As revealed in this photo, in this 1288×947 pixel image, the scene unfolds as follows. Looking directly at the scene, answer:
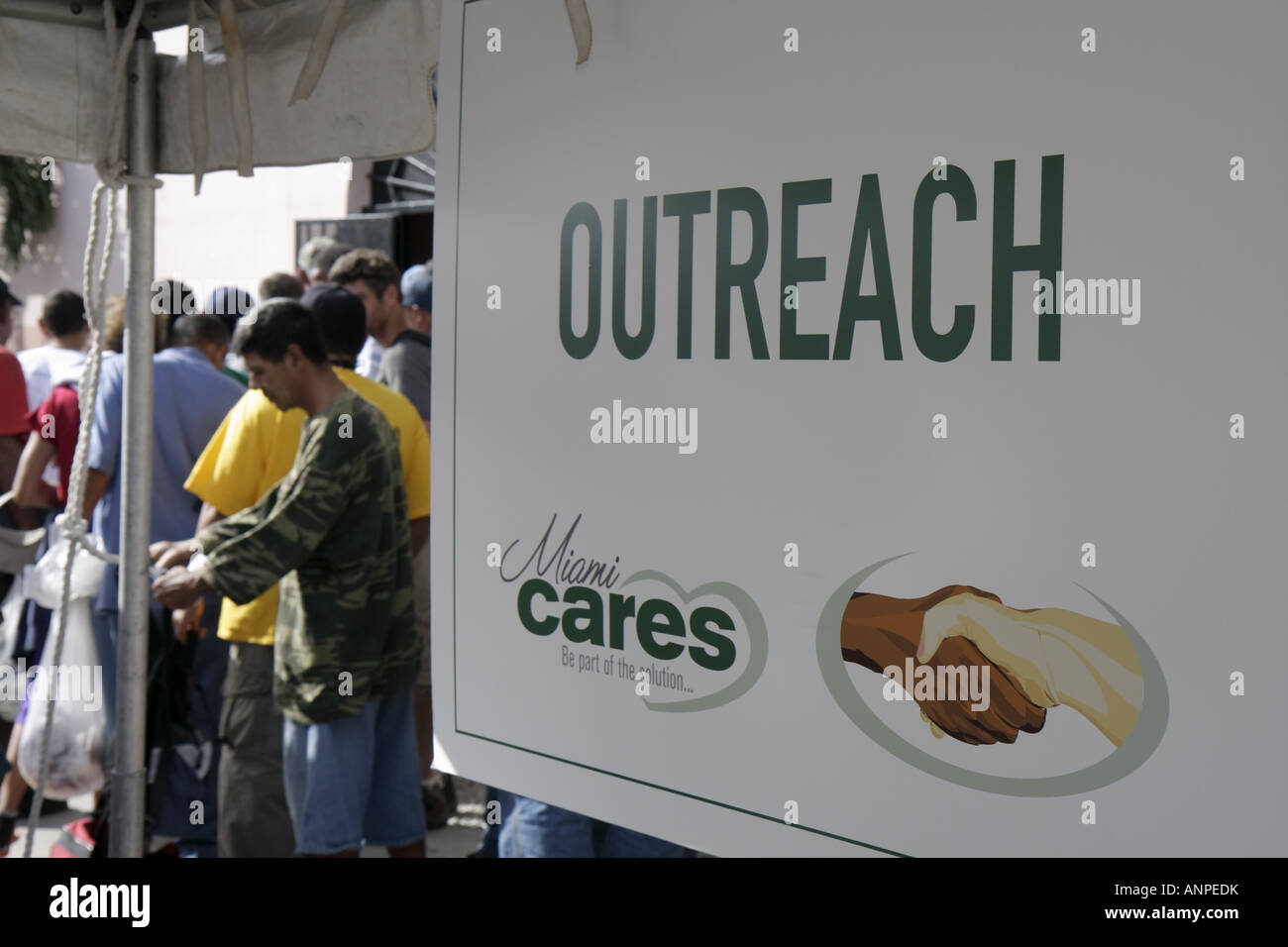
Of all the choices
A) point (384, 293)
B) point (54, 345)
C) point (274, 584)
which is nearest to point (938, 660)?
point (274, 584)

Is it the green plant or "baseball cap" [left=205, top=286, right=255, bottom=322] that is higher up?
the green plant

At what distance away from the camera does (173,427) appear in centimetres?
386

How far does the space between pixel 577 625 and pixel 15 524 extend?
3.17 m

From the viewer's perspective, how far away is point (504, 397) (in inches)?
75.2

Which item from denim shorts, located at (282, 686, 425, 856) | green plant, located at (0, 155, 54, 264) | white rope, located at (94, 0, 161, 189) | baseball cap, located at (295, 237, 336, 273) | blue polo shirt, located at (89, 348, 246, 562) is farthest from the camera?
green plant, located at (0, 155, 54, 264)

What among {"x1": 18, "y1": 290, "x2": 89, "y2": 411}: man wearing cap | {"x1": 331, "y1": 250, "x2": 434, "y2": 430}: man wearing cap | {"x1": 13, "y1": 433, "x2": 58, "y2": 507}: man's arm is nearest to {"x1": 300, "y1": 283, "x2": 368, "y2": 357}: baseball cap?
{"x1": 331, "y1": 250, "x2": 434, "y2": 430}: man wearing cap

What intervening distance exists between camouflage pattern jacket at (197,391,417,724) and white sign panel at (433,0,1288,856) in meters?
1.00

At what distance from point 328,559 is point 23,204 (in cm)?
961

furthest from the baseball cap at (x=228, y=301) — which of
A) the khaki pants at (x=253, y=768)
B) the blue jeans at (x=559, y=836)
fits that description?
the blue jeans at (x=559, y=836)

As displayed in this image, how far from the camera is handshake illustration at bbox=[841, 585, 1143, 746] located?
135 centimetres

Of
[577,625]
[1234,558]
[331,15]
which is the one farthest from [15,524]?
[1234,558]

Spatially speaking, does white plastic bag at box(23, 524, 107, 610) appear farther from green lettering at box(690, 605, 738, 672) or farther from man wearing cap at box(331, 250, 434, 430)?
green lettering at box(690, 605, 738, 672)

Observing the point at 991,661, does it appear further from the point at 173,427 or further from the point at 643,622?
the point at 173,427
